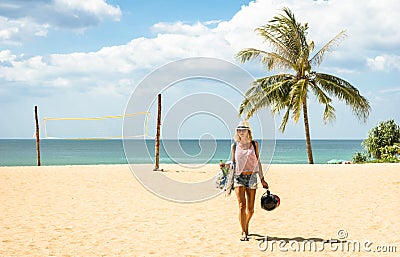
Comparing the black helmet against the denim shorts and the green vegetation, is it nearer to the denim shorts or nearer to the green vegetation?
the denim shorts

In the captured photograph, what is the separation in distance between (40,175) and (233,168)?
843 centimetres

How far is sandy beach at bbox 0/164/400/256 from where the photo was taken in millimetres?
4989

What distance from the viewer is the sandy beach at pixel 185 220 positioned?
16.4 ft

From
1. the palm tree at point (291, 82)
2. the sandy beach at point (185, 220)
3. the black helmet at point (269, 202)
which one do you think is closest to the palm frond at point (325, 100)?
the palm tree at point (291, 82)

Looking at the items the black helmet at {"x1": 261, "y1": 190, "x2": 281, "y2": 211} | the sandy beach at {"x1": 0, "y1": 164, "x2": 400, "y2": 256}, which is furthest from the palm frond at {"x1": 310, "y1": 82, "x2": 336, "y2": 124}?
the black helmet at {"x1": 261, "y1": 190, "x2": 281, "y2": 211}

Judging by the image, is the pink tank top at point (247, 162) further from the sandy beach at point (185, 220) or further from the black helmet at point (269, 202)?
the sandy beach at point (185, 220)

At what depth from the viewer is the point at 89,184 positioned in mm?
10594

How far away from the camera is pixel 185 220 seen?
6602 millimetres

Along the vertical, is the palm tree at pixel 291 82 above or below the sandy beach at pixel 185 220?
above

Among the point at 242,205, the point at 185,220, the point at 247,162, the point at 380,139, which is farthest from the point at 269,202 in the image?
the point at 380,139

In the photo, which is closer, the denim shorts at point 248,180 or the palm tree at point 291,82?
the denim shorts at point 248,180

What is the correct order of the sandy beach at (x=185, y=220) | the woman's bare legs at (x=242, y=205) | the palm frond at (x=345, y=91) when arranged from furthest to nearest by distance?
the palm frond at (x=345, y=91), the woman's bare legs at (x=242, y=205), the sandy beach at (x=185, y=220)

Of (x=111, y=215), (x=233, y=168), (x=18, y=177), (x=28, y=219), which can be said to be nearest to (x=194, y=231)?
(x=233, y=168)

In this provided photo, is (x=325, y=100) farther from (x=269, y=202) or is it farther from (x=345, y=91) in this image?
(x=269, y=202)
